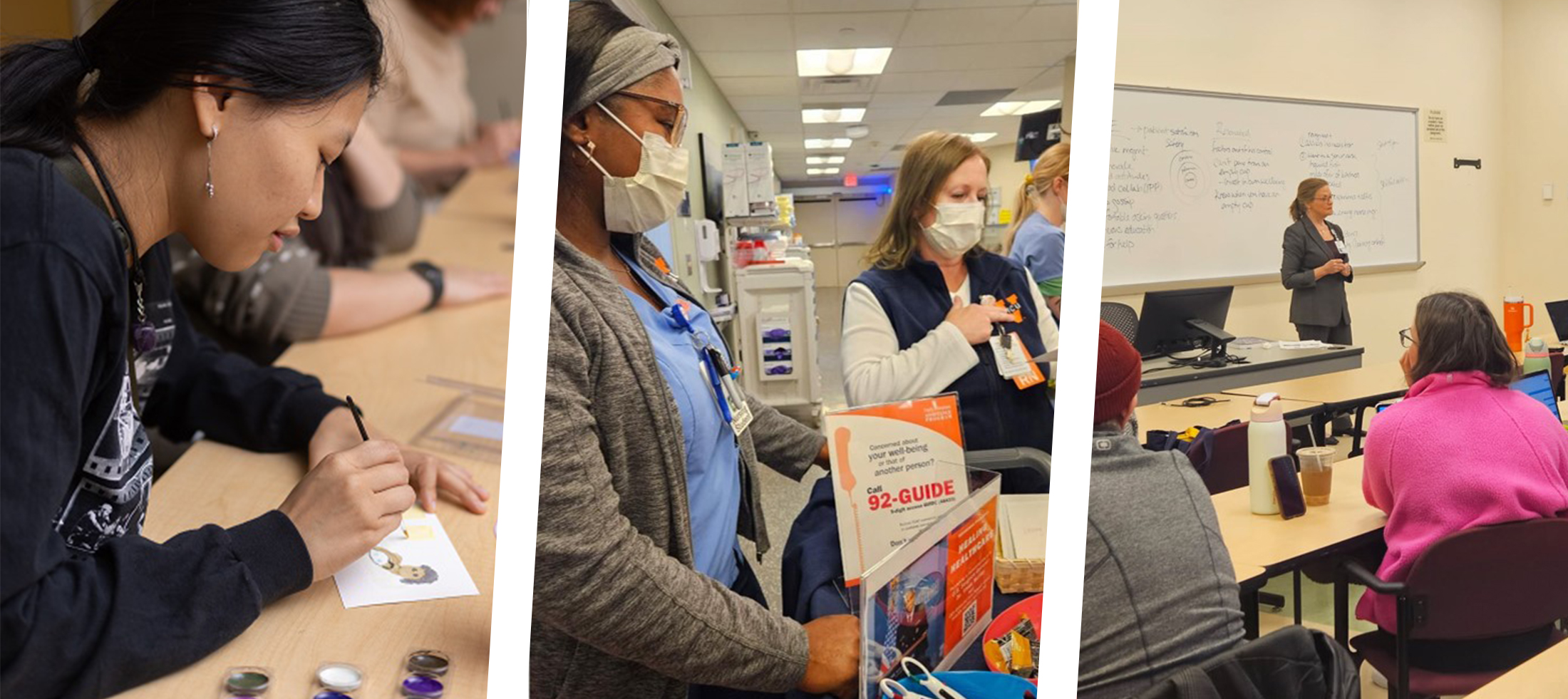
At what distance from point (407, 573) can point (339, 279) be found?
1.37 meters

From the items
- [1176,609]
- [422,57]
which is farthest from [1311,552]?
[422,57]

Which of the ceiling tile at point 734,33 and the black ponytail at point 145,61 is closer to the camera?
the black ponytail at point 145,61

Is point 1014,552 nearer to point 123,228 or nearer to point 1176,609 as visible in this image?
point 1176,609

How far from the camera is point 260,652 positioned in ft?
3.10

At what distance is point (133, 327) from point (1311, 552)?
1.71 metres

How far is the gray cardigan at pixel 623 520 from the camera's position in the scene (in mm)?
1004

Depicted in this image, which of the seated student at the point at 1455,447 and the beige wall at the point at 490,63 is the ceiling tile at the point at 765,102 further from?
the seated student at the point at 1455,447

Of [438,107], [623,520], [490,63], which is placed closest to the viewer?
[623,520]

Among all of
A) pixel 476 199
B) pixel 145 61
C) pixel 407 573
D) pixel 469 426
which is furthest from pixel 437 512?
pixel 476 199

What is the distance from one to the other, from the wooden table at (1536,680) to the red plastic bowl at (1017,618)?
748mm

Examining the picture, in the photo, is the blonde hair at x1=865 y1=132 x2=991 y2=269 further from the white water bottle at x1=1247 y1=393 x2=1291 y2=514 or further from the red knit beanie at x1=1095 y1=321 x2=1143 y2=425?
the white water bottle at x1=1247 y1=393 x2=1291 y2=514

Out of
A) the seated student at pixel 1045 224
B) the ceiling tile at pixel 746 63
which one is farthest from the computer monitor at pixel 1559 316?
the ceiling tile at pixel 746 63

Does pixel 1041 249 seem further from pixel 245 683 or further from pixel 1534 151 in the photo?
pixel 245 683

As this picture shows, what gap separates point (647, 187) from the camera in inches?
40.1
